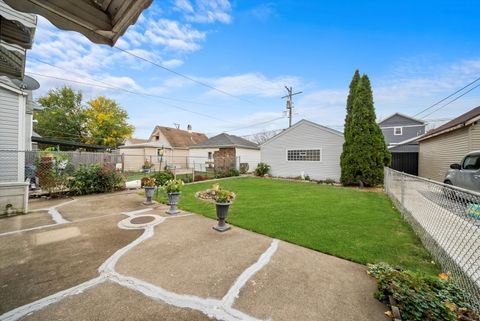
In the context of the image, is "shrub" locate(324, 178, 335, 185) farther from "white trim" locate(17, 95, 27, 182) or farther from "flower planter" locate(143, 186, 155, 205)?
"white trim" locate(17, 95, 27, 182)

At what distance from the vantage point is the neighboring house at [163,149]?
20844 millimetres

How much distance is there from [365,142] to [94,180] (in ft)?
45.2

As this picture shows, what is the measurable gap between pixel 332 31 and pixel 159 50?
931 cm

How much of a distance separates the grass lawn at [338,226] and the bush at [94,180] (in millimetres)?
3380

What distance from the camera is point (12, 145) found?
5.82m

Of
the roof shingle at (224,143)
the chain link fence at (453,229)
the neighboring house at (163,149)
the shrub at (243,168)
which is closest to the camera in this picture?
the chain link fence at (453,229)

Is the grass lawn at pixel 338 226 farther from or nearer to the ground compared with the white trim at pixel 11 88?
nearer to the ground

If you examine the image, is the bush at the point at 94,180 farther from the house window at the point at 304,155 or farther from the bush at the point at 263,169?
the house window at the point at 304,155

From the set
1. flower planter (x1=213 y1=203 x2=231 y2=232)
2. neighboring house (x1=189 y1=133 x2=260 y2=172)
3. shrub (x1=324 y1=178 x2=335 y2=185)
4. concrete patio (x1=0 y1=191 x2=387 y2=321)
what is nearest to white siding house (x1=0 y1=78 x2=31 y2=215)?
concrete patio (x1=0 y1=191 x2=387 y2=321)

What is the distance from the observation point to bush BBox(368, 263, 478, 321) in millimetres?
1660

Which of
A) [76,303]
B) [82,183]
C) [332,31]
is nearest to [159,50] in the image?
[82,183]

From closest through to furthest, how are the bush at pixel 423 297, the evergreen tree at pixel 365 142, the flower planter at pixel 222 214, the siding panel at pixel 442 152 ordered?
the bush at pixel 423 297 → the flower planter at pixel 222 214 → the siding panel at pixel 442 152 → the evergreen tree at pixel 365 142

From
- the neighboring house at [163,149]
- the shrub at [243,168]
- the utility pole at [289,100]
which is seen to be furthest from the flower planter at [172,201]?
the utility pole at [289,100]

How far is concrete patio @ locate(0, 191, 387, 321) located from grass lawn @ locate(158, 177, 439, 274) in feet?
1.44
